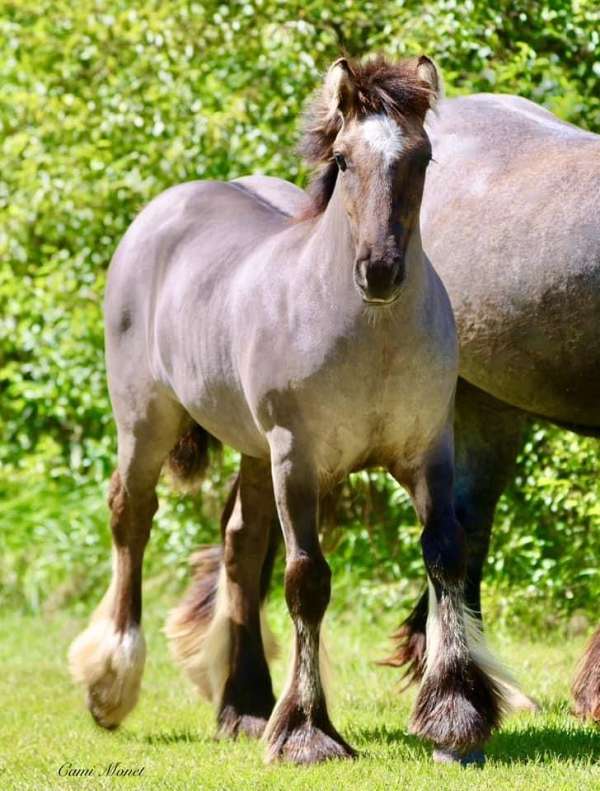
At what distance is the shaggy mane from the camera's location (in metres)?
4.65

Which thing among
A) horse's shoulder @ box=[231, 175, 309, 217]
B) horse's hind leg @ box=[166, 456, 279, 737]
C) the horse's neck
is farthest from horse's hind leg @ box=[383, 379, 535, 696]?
the horse's neck

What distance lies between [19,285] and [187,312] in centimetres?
423

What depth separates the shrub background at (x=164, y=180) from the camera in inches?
314

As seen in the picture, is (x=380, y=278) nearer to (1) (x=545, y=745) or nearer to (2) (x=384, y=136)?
(2) (x=384, y=136)

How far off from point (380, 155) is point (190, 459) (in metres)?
2.26

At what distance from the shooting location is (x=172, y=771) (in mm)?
5094

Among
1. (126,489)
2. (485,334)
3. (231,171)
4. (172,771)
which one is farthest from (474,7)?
(172,771)

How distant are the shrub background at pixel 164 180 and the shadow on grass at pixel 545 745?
6.66 feet

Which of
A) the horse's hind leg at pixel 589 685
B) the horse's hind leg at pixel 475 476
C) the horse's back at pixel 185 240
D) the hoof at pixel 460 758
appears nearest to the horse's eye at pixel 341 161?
the horse's back at pixel 185 240

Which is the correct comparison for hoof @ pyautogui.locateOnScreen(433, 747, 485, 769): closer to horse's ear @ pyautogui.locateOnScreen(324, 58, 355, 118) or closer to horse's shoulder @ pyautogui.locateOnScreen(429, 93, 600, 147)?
horse's ear @ pyautogui.locateOnScreen(324, 58, 355, 118)

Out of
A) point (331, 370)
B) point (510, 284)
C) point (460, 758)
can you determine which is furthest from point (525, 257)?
point (460, 758)

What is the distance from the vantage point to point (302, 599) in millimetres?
4992

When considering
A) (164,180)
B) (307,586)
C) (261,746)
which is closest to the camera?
(307,586)
